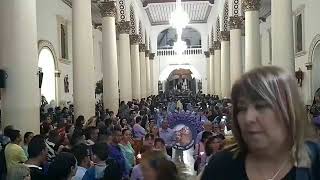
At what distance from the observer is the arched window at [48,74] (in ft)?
70.8

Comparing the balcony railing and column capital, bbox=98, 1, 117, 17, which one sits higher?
the balcony railing

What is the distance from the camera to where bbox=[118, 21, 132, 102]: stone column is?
22.1 m

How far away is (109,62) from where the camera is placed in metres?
18.2

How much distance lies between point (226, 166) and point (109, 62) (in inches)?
655

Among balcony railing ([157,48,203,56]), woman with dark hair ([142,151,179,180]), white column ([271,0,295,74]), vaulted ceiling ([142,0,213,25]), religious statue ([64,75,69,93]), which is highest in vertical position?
vaulted ceiling ([142,0,213,25])

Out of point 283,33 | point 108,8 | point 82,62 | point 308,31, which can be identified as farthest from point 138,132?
point 308,31

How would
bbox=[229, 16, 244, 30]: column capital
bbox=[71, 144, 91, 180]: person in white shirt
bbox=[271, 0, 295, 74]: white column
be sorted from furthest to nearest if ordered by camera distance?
bbox=[229, 16, 244, 30]: column capital < bbox=[271, 0, 295, 74]: white column < bbox=[71, 144, 91, 180]: person in white shirt

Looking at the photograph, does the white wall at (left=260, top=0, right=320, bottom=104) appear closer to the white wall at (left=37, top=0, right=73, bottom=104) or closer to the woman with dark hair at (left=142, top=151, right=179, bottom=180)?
the white wall at (left=37, top=0, right=73, bottom=104)

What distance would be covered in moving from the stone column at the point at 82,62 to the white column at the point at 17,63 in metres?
4.35

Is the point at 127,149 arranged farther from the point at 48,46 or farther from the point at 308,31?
the point at 308,31

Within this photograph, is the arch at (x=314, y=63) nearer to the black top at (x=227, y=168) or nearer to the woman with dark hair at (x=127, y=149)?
the woman with dark hair at (x=127, y=149)

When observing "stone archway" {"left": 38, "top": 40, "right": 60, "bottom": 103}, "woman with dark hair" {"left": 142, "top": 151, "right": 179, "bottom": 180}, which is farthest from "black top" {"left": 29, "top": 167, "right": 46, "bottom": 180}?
"stone archway" {"left": 38, "top": 40, "right": 60, "bottom": 103}

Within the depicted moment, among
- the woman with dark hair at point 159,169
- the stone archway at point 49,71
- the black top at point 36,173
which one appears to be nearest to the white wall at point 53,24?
the stone archway at point 49,71

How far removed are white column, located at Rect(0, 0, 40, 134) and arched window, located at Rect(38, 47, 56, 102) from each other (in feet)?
43.1
